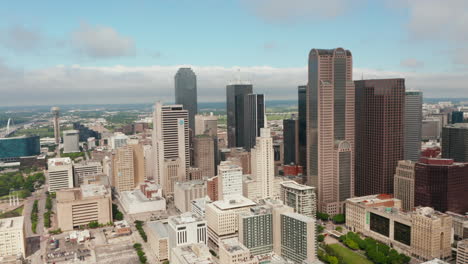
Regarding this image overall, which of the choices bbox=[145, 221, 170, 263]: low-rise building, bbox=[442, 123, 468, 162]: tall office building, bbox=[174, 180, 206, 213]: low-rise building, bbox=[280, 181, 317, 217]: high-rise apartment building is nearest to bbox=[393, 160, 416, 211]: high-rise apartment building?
bbox=[280, 181, 317, 217]: high-rise apartment building

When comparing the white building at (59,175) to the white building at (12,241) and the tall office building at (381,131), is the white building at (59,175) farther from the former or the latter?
the tall office building at (381,131)

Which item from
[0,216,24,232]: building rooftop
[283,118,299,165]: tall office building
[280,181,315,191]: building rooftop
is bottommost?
[0,216,24,232]: building rooftop

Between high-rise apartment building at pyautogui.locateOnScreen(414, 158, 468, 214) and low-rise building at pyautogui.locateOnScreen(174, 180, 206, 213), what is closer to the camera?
high-rise apartment building at pyautogui.locateOnScreen(414, 158, 468, 214)

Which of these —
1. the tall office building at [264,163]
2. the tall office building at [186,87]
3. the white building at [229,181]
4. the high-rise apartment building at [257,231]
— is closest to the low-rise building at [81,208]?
the white building at [229,181]

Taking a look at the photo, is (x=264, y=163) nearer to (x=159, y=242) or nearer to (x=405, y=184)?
(x=405, y=184)

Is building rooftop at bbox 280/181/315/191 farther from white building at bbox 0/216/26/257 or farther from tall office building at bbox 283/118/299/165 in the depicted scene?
white building at bbox 0/216/26/257

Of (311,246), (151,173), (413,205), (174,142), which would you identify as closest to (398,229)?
(413,205)
